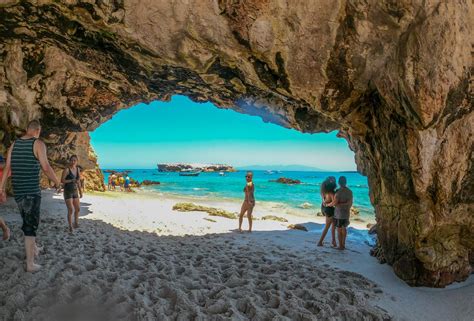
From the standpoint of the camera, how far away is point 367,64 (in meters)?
5.71

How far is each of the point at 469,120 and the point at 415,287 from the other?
3255mm

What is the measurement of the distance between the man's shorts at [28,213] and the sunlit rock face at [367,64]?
3.60 m

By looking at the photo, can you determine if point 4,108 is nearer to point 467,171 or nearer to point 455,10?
point 455,10

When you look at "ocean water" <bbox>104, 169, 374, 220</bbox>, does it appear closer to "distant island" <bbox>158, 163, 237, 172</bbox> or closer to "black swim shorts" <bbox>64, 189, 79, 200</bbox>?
"black swim shorts" <bbox>64, 189, 79, 200</bbox>

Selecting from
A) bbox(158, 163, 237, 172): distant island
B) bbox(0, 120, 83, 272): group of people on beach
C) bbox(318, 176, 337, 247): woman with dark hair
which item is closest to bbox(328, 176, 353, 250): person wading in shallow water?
bbox(318, 176, 337, 247): woman with dark hair

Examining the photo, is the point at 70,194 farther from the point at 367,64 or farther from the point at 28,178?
the point at 367,64

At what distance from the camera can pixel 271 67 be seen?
20.2 feet

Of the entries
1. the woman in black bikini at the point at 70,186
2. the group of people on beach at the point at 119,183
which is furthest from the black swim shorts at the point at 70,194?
the group of people on beach at the point at 119,183

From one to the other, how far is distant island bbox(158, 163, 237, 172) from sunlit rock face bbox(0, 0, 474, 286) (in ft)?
326

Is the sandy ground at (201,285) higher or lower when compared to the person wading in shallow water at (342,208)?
lower

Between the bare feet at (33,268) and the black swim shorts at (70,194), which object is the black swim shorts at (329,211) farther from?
the black swim shorts at (70,194)

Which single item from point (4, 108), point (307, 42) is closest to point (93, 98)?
point (4, 108)

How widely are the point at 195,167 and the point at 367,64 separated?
10176 cm

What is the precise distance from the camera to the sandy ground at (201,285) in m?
3.67
